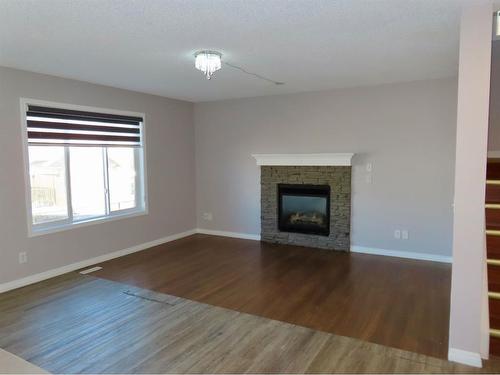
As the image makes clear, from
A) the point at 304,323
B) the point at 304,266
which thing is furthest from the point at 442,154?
the point at 304,323

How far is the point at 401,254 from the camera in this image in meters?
4.91

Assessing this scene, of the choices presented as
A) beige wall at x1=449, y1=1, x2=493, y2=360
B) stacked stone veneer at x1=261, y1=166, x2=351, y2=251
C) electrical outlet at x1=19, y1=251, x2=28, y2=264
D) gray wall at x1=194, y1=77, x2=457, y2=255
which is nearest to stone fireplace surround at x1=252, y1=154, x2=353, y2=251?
stacked stone veneer at x1=261, y1=166, x2=351, y2=251

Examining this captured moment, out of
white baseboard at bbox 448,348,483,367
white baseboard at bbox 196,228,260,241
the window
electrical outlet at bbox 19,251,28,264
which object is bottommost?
white baseboard at bbox 448,348,483,367

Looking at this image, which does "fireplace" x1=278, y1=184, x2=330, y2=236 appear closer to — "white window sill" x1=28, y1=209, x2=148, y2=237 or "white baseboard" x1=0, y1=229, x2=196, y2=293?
"white baseboard" x1=0, y1=229, x2=196, y2=293

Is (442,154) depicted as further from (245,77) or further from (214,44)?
(214,44)

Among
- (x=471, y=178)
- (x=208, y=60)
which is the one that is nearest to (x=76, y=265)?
(x=208, y=60)

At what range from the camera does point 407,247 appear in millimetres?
4867

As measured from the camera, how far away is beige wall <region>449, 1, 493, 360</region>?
229 centimetres

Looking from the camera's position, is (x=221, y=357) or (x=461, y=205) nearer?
(x=461, y=205)

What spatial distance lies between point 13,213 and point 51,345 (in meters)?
1.83

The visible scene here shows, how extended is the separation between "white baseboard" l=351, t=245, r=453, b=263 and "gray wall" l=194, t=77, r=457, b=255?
6 centimetres

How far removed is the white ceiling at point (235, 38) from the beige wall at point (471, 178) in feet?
0.88

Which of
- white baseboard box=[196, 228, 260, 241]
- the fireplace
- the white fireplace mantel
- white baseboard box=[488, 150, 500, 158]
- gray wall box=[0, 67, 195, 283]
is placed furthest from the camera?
white baseboard box=[196, 228, 260, 241]

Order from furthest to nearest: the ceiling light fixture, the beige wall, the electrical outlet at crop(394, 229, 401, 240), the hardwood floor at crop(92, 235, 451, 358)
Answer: the electrical outlet at crop(394, 229, 401, 240)
the ceiling light fixture
the hardwood floor at crop(92, 235, 451, 358)
the beige wall
